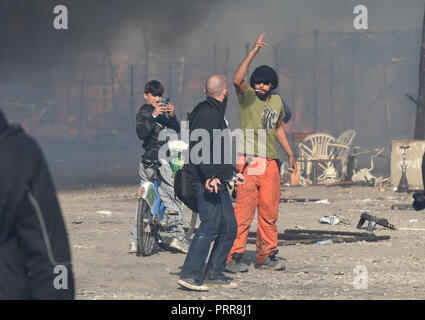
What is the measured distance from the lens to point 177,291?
23.8 feet

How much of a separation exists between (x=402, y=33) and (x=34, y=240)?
5141 cm

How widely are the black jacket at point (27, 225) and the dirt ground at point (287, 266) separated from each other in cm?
400

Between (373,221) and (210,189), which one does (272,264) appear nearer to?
(210,189)

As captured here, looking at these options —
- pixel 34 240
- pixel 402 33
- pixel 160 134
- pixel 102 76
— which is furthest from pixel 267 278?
pixel 402 33

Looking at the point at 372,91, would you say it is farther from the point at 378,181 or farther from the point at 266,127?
the point at 266,127

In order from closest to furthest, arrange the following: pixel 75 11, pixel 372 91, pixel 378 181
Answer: pixel 378 181 → pixel 75 11 → pixel 372 91

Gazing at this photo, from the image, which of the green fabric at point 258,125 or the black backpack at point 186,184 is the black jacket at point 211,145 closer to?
the black backpack at point 186,184

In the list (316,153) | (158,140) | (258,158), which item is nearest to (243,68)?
(258,158)

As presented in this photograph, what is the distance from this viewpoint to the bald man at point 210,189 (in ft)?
23.2

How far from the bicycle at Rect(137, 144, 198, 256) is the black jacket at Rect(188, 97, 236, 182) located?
1.78m

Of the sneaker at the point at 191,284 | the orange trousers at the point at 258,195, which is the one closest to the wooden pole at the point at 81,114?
the orange trousers at the point at 258,195

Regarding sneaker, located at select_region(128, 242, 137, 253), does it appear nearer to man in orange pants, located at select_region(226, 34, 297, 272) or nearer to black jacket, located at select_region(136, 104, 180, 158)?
black jacket, located at select_region(136, 104, 180, 158)

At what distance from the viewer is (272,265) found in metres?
8.45

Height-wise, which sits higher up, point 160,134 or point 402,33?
point 402,33
